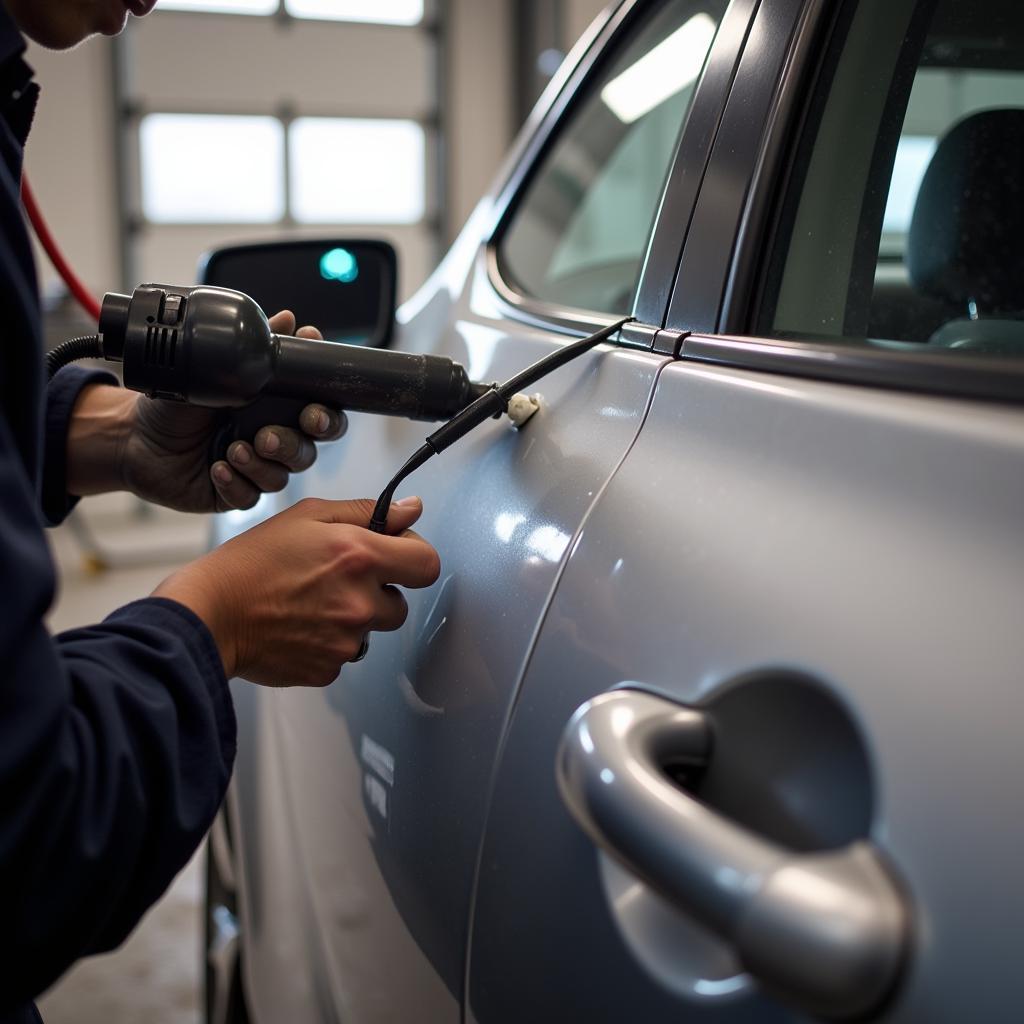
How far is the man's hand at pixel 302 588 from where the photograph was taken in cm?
79

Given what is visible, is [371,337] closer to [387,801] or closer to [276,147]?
[387,801]

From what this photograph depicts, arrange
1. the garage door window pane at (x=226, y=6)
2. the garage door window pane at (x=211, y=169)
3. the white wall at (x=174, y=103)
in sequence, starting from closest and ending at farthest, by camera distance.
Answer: the white wall at (x=174, y=103) < the garage door window pane at (x=226, y=6) < the garage door window pane at (x=211, y=169)

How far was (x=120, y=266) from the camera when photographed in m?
6.92

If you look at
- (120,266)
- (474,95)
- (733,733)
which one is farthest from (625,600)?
(474,95)

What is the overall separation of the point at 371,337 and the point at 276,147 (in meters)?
6.34

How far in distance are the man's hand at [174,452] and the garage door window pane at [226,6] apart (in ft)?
21.2

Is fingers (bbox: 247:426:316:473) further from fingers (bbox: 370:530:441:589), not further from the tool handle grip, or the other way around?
fingers (bbox: 370:530:441:589)

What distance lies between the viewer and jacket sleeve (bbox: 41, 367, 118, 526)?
1282mm

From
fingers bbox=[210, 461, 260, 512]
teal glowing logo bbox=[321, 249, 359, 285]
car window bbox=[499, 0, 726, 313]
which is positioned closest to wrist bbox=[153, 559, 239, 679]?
fingers bbox=[210, 461, 260, 512]

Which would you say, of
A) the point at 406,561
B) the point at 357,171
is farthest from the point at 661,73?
the point at 357,171

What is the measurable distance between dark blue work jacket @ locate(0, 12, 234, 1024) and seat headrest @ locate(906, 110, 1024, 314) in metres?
0.89

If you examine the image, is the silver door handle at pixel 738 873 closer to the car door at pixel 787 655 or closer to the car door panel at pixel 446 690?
the car door at pixel 787 655

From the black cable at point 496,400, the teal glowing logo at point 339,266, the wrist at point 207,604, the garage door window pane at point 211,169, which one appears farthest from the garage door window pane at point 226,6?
the wrist at point 207,604

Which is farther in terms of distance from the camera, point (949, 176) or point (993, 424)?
point (949, 176)
